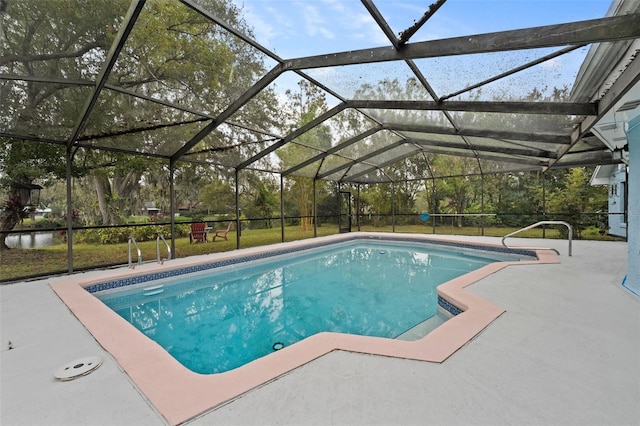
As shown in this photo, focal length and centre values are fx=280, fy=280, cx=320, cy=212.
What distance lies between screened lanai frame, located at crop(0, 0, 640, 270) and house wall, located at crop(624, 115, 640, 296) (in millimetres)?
455

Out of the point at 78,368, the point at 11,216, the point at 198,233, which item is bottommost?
the point at 78,368

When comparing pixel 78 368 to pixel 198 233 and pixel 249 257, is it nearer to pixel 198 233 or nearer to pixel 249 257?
pixel 249 257

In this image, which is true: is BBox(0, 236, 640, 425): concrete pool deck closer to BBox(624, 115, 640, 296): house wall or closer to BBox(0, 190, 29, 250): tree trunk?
BBox(624, 115, 640, 296): house wall

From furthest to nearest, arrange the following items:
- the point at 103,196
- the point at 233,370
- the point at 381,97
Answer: the point at 103,196 → the point at 381,97 → the point at 233,370

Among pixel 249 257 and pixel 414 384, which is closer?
pixel 414 384

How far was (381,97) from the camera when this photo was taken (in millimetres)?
4988

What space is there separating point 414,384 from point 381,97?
4567 millimetres

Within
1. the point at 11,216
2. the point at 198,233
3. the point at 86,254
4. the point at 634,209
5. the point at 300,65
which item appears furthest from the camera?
the point at 198,233

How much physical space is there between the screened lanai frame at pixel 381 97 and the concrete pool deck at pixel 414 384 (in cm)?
225

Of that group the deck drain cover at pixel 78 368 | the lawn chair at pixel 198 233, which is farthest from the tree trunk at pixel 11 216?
the deck drain cover at pixel 78 368

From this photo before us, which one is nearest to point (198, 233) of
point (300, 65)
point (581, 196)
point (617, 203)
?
point (300, 65)

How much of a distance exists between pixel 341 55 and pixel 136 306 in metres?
4.64

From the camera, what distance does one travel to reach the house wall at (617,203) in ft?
28.9

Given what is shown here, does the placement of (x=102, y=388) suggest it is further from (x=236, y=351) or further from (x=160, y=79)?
(x=160, y=79)
